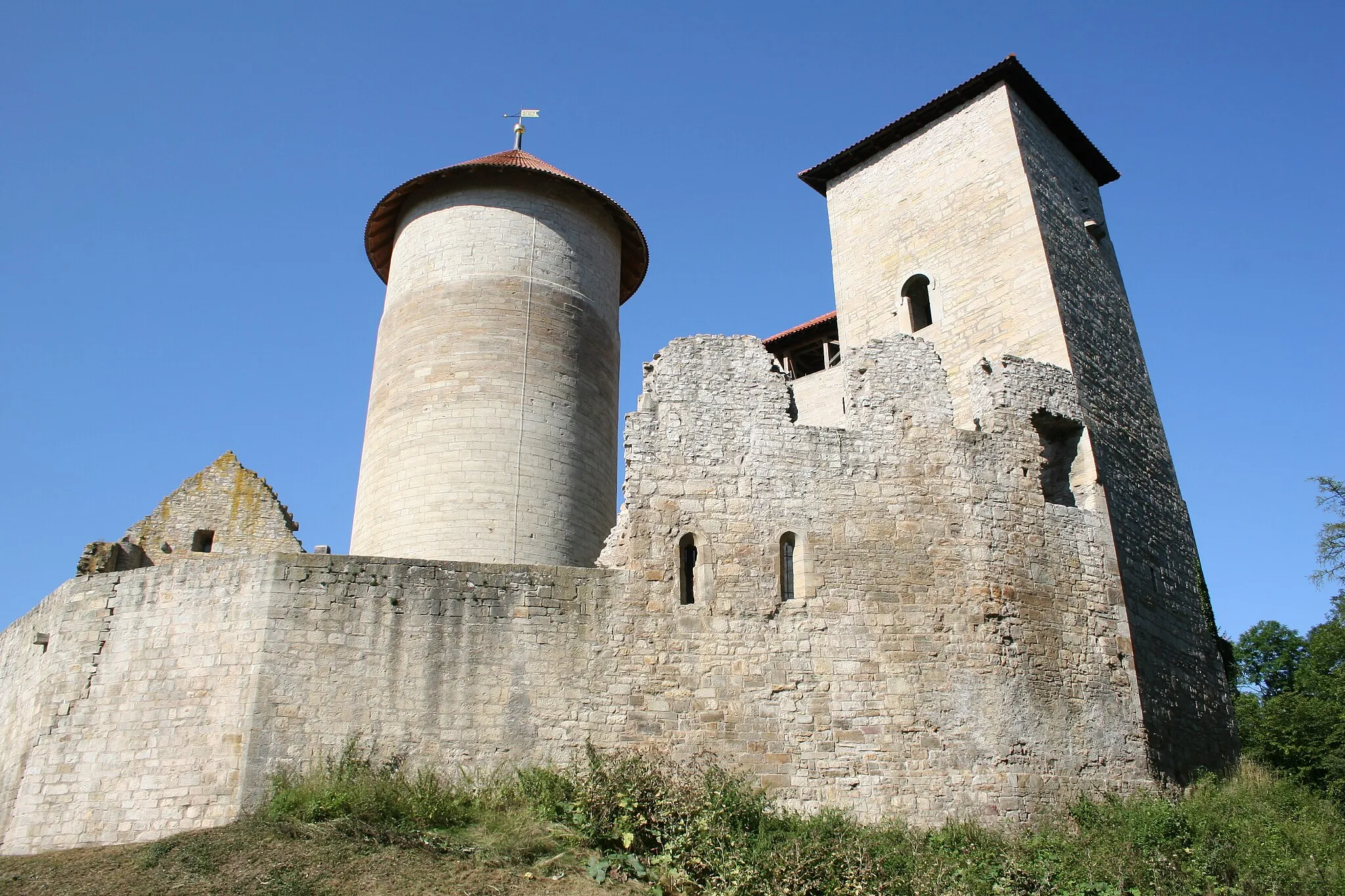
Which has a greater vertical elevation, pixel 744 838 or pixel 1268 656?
pixel 1268 656

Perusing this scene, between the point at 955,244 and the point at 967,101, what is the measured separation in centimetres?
271

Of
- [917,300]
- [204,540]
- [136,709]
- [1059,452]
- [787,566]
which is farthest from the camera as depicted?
[917,300]

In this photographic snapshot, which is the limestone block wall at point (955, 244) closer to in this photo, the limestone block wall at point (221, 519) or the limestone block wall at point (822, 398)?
the limestone block wall at point (822, 398)

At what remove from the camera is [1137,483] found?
1472 cm

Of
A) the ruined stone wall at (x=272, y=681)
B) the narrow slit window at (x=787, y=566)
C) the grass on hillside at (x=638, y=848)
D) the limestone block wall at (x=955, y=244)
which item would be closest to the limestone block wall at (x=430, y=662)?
the ruined stone wall at (x=272, y=681)

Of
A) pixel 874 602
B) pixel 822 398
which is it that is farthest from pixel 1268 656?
pixel 874 602

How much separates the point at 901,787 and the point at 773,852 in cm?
209

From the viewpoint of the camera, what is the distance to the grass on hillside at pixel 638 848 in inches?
354

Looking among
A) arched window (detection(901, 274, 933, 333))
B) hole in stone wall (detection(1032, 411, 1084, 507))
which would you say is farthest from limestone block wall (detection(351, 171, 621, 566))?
hole in stone wall (detection(1032, 411, 1084, 507))

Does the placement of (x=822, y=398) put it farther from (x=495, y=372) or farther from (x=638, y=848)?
(x=638, y=848)

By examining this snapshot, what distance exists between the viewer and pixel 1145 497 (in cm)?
1473

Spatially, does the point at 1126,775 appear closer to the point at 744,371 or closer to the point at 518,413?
the point at 744,371

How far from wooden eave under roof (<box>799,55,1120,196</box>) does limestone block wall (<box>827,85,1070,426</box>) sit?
0.14m

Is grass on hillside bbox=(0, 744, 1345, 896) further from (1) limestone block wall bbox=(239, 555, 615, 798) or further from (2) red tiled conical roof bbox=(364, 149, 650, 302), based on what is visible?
(2) red tiled conical roof bbox=(364, 149, 650, 302)
